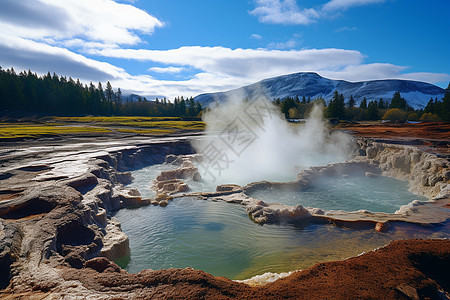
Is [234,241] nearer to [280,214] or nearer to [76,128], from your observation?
[280,214]

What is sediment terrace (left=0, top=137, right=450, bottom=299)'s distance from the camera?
397 cm

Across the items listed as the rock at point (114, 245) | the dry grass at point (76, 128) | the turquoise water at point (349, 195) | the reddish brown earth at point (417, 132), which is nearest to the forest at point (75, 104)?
the dry grass at point (76, 128)

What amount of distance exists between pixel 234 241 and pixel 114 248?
155 inches

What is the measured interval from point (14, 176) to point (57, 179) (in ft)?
8.20

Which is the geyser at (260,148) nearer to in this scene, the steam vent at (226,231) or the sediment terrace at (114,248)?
the steam vent at (226,231)

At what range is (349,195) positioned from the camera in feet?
45.2

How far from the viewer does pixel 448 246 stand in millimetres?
5363

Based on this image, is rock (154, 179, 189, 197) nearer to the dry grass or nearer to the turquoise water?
the turquoise water

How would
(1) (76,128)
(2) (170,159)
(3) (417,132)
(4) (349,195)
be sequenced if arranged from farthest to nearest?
1. (1) (76,128)
2. (3) (417,132)
3. (2) (170,159)
4. (4) (349,195)

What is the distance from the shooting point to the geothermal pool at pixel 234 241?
7059 millimetres

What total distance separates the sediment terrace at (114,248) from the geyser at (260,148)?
435cm

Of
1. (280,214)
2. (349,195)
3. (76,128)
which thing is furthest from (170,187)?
(76,128)

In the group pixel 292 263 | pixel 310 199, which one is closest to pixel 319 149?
pixel 310 199

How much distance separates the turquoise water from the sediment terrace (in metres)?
0.99
